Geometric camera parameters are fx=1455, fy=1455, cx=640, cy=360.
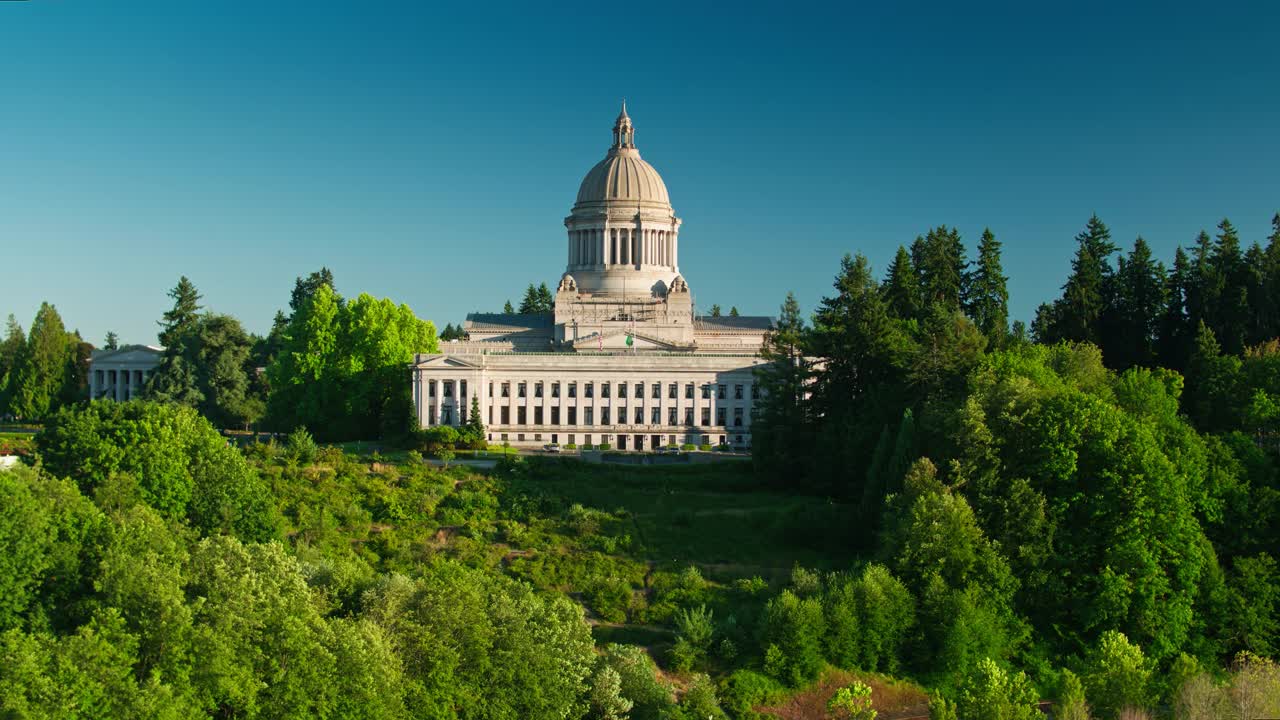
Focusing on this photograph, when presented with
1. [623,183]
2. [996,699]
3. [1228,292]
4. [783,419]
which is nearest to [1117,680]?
[996,699]

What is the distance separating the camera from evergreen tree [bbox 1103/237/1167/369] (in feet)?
265

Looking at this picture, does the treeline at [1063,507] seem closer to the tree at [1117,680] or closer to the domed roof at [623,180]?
the tree at [1117,680]

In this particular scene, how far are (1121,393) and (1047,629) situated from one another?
14316 millimetres

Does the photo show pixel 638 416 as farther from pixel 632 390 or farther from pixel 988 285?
pixel 988 285

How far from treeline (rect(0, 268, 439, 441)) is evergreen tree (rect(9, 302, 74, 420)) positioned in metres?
0.08

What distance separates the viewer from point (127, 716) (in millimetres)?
35500

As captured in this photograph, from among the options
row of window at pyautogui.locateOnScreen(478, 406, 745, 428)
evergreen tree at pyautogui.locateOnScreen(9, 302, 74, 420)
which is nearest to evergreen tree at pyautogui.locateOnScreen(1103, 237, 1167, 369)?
row of window at pyautogui.locateOnScreen(478, 406, 745, 428)

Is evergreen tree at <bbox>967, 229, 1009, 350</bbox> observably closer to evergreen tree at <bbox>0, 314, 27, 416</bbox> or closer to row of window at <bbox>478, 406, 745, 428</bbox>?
row of window at <bbox>478, 406, 745, 428</bbox>

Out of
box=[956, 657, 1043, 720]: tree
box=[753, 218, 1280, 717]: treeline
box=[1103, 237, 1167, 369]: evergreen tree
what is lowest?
box=[956, 657, 1043, 720]: tree

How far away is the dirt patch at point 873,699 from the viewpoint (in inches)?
1791

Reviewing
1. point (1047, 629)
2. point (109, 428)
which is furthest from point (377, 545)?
point (1047, 629)

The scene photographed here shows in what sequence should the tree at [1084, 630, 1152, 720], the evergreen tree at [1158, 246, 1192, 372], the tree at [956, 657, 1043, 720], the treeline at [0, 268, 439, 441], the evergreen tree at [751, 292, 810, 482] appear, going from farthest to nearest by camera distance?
the treeline at [0, 268, 439, 441] < the evergreen tree at [1158, 246, 1192, 372] < the evergreen tree at [751, 292, 810, 482] < the tree at [1084, 630, 1152, 720] < the tree at [956, 657, 1043, 720]

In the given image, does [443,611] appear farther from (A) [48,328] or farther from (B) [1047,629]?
(A) [48,328]

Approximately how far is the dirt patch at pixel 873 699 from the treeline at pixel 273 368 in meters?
44.5
